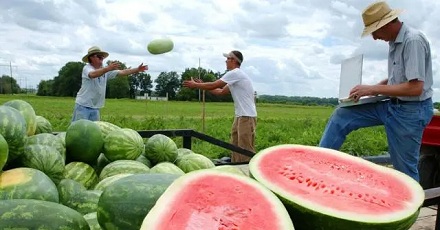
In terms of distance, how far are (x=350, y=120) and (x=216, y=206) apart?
322cm

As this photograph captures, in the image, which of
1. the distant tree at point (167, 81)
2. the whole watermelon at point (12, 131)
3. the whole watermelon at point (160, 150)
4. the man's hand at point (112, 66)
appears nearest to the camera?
the whole watermelon at point (12, 131)

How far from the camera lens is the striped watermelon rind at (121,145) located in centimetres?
288

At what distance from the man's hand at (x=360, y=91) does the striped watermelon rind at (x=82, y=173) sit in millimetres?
2226

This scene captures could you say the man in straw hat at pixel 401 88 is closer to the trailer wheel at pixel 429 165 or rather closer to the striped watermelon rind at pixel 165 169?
the trailer wheel at pixel 429 165

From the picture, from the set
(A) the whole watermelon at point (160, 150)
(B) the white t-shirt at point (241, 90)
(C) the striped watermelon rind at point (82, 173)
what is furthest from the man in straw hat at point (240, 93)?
(C) the striped watermelon rind at point (82, 173)

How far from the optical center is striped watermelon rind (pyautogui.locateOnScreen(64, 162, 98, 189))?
2555mm

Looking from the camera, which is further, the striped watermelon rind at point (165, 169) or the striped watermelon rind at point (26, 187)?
the striped watermelon rind at point (165, 169)

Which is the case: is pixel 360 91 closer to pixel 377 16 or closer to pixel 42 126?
pixel 377 16

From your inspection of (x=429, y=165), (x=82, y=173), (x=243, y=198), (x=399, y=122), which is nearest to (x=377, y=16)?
(x=399, y=122)

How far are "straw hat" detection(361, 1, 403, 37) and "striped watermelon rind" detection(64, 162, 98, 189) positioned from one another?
2536mm

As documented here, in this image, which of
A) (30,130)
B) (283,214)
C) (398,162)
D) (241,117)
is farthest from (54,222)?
(241,117)

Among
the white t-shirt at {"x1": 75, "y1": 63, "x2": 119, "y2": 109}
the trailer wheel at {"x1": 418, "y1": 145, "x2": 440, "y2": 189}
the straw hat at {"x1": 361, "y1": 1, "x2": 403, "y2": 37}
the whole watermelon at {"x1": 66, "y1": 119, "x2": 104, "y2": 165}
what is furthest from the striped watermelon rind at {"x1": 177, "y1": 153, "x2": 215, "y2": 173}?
the white t-shirt at {"x1": 75, "y1": 63, "x2": 119, "y2": 109}

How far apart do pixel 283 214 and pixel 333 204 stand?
22 centimetres

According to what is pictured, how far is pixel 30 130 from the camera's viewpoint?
113 inches
